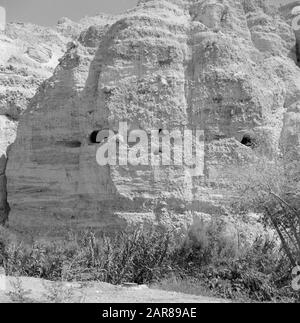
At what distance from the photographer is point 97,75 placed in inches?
933

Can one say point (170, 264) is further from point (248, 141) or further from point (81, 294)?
point (248, 141)

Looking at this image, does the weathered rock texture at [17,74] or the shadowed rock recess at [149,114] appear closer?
the shadowed rock recess at [149,114]

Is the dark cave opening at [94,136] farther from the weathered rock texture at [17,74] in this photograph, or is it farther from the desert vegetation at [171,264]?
the desert vegetation at [171,264]

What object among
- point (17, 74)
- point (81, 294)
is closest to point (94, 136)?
point (17, 74)

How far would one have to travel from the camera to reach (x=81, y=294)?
37.4 ft

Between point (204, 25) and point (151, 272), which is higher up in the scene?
point (204, 25)

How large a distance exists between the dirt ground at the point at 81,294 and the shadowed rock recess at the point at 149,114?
7.74 metres

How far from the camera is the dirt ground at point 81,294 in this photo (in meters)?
10.4

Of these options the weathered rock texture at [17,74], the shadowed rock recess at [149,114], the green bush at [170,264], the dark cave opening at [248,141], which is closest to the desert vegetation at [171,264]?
the green bush at [170,264]

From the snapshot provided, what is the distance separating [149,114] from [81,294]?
11.3 m

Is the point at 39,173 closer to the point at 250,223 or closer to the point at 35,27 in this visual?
the point at 250,223

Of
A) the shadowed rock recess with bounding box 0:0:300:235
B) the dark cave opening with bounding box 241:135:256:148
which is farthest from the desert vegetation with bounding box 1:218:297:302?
the dark cave opening with bounding box 241:135:256:148
